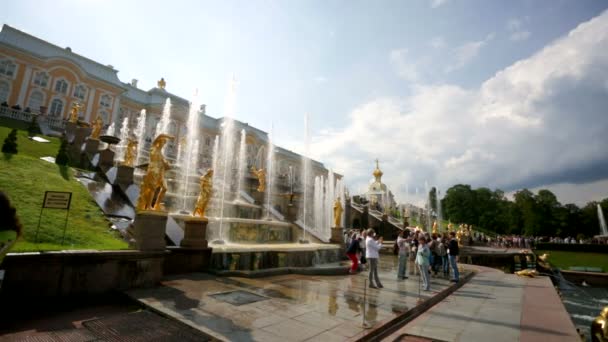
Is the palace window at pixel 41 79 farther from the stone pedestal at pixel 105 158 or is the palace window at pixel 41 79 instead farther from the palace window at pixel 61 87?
the stone pedestal at pixel 105 158

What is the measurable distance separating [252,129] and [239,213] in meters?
54.9

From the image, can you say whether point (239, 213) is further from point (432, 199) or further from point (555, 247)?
point (432, 199)

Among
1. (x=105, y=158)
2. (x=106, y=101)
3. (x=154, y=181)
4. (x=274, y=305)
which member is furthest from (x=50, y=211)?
(x=106, y=101)

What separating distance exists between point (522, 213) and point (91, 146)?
9666cm

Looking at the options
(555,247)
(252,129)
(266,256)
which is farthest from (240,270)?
(252,129)

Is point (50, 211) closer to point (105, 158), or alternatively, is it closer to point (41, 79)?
point (105, 158)

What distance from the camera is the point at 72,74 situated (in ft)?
144

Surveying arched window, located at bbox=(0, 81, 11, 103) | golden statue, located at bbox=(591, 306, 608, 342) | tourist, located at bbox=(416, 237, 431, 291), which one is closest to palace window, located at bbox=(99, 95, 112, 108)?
arched window, located at bbox=(0, 81, 11, 103)

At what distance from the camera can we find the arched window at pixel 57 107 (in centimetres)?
4197

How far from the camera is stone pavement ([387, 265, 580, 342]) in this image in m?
5.67

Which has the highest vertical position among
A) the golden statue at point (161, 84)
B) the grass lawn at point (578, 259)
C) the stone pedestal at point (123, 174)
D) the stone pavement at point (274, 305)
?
the golden statue at point (161, 84)

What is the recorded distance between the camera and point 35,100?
40469 millimetres

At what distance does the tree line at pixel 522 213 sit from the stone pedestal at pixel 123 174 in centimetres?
8604

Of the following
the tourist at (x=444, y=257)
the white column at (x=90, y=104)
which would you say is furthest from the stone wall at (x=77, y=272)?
the white column at (x=90, y=104)
